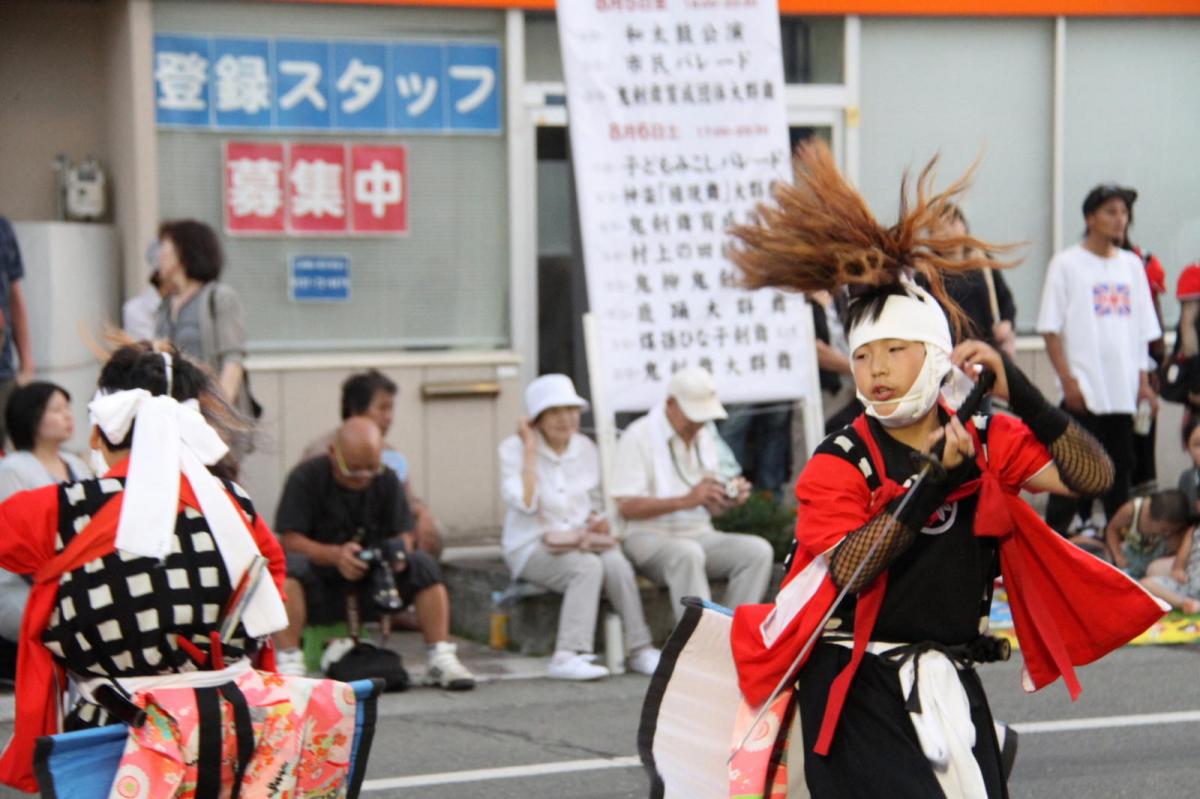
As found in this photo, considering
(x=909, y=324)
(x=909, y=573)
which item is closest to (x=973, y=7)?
(x=909, y=324)

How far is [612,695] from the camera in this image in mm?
8047

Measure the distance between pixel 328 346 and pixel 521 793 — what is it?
16.4 ft

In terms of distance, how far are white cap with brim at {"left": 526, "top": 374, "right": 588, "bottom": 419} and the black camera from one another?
1073 millimetres

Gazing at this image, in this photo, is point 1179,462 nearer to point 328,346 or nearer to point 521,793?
point 328,346

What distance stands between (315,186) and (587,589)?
3486mm

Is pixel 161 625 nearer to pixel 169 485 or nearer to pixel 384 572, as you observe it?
pixel 169 485

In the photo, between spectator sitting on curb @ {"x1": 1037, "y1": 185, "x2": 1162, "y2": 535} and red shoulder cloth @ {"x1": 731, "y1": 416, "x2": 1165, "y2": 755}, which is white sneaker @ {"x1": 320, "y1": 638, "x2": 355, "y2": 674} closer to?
red shoulder cloth @ {"x1": 731, "y1": 416, "x2": 1165, "y2": 755}

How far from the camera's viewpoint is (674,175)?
9430mm

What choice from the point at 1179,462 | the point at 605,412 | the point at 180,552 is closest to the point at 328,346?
the point at 605,412

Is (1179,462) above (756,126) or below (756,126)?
below

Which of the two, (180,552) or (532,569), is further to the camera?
(532,569)

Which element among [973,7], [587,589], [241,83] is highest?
[973,7]

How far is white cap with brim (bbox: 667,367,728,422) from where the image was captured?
28.9ft

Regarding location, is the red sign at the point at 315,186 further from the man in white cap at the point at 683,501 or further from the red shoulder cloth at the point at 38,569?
the red shoulder cloth at the point at 38,569
